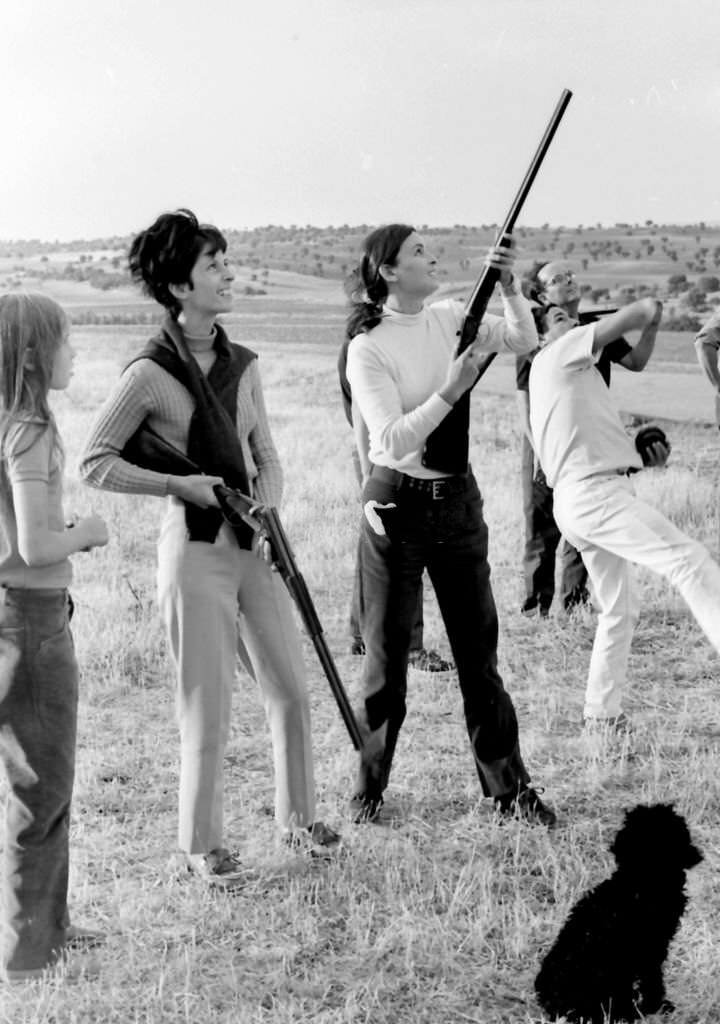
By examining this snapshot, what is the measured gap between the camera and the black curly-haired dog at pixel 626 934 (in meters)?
3.23

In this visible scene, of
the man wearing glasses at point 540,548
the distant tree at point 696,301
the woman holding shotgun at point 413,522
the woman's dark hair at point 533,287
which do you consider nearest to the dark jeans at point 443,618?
the woman holding shotgun at point 413,522

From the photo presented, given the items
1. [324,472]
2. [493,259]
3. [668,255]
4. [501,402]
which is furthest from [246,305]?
[493,259]

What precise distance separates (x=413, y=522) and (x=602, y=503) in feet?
4.17

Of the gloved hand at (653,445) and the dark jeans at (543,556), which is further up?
the gloved hand at (653,445)

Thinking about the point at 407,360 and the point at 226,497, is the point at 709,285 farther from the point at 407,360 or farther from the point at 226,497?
the point at 226,497

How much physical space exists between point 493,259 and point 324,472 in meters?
9.71

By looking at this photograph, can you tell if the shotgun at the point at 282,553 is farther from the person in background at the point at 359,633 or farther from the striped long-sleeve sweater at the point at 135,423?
the person in background at the point at 359,633

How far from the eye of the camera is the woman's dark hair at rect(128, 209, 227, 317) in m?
4.21

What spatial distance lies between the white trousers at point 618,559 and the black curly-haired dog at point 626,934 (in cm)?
169

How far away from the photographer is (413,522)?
4.64 metres

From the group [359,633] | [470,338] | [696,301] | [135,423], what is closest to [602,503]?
[470,338]

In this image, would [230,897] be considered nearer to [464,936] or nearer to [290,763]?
[290,763]

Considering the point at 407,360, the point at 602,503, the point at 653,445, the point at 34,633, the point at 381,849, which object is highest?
the point at 407,360

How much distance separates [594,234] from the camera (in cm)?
8075
